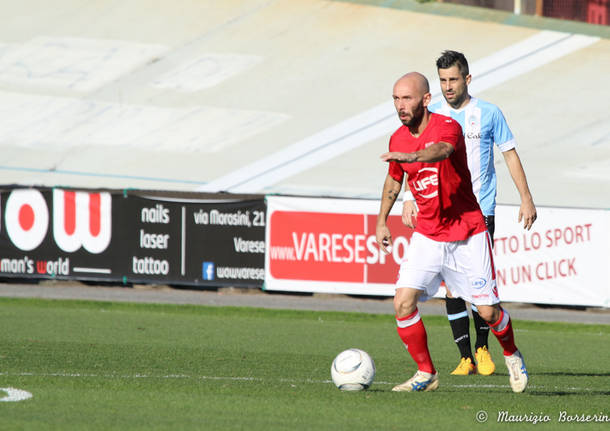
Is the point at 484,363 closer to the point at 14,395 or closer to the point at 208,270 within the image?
the point at 14,395

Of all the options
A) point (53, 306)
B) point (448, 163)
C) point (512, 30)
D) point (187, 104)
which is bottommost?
point (53, 306)

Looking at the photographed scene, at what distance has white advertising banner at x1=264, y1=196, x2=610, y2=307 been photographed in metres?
16.5

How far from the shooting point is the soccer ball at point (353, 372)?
23.6ft

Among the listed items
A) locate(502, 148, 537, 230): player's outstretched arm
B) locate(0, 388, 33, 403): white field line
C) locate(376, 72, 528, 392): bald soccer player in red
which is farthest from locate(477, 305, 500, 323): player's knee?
locate(0, 388, 33, 403): white field line

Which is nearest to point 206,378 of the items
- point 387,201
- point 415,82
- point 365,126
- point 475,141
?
point 387,201

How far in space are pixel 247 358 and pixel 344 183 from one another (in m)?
10.8

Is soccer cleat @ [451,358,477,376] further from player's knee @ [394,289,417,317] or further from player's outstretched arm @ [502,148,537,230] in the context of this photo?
player's knee @ [394,289,417,317]

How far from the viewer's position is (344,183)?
20.2 meters

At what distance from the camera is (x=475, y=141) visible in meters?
8.73

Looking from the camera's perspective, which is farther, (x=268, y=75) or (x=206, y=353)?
(x=268, y=75)

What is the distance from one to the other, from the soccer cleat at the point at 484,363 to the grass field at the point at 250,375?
123mm

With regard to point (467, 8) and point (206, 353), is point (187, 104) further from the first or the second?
point (206, 353)

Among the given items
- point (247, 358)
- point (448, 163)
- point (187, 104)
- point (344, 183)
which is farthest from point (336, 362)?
point (187, 104)

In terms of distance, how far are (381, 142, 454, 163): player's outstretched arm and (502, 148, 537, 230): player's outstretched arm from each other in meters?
1.03
